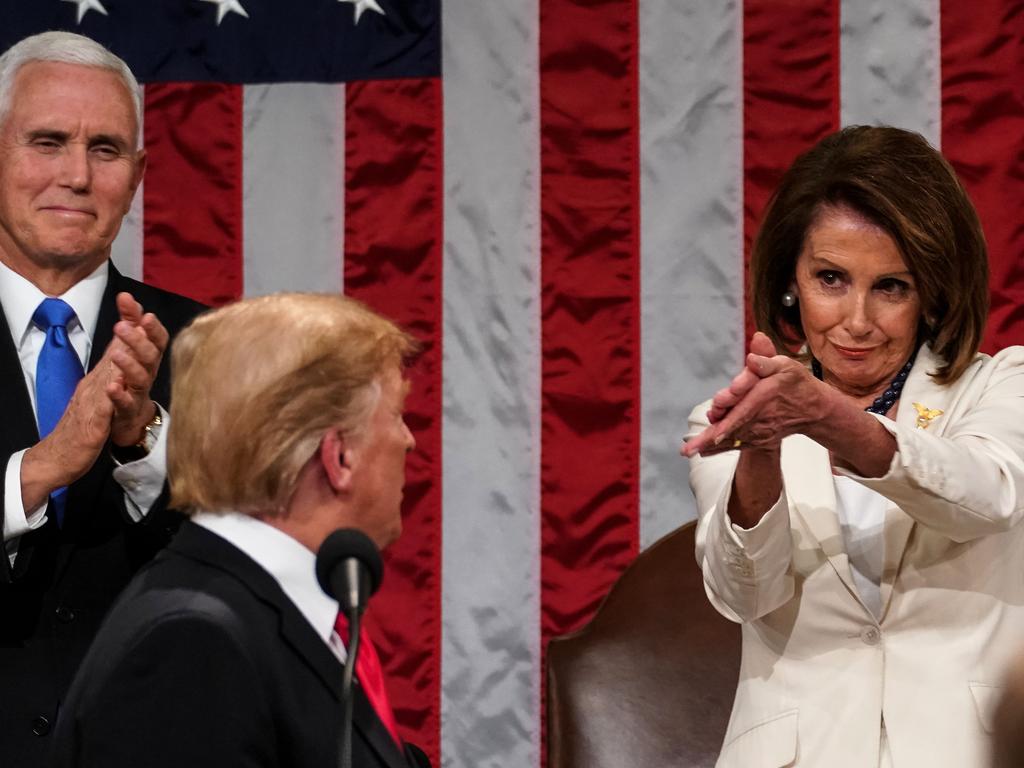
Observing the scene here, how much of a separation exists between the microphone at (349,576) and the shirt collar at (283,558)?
0.10 m

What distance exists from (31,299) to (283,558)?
3.38 feet

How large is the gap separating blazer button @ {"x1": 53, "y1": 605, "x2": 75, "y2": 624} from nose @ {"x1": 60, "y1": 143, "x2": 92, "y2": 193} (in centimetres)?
65

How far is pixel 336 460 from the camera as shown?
1731 millimetres

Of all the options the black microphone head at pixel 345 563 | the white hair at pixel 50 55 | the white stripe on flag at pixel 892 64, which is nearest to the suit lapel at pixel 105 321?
the white hair at pixel 50 55

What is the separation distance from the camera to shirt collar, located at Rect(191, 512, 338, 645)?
5.50 feet

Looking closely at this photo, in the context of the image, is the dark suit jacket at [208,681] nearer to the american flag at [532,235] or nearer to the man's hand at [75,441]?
the man's hand at [75,441]

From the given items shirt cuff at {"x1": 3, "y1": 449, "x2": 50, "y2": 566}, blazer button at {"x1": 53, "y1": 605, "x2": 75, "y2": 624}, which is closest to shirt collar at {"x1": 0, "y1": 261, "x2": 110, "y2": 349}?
shirt cuff at {"x1": 3, "y1": 449, "x2": 50, "y2": 566}

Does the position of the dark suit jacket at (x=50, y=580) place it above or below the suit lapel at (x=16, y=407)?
below

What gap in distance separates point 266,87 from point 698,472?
5.55 feet

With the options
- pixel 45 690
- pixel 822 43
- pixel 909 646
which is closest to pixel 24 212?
pixel 45 690

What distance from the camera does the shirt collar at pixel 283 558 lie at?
1678mm

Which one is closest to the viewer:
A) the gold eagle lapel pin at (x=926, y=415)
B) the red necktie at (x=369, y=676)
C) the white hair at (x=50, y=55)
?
the red necktie at (x=369, y=676)

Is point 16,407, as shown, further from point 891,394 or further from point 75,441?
point 891,394

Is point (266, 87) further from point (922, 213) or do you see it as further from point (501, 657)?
point (922, 213)
